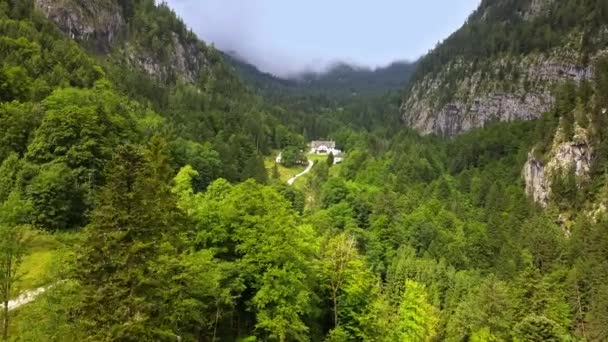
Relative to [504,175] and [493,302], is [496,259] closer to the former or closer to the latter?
[493,302]

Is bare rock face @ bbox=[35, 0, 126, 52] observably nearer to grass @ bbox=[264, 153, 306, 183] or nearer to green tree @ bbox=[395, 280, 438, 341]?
grass @ bbox=[264, 153, 306, 183]

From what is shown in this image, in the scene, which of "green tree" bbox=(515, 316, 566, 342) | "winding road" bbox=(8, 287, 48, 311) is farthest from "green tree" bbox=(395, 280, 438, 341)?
"winding road" bbox=(8, 287, 48, 311)

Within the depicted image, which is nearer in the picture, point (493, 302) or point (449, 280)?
point (493, 302)

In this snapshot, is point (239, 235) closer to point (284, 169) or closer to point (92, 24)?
point (284, 169)

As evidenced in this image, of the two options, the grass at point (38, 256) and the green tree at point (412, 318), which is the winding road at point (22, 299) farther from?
the green tree at point (412, 318)

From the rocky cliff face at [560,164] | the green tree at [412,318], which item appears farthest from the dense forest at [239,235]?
the rocky cliff face at [560,164]

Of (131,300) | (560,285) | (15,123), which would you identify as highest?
(15,123)

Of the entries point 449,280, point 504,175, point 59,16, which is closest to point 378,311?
point 449,280
